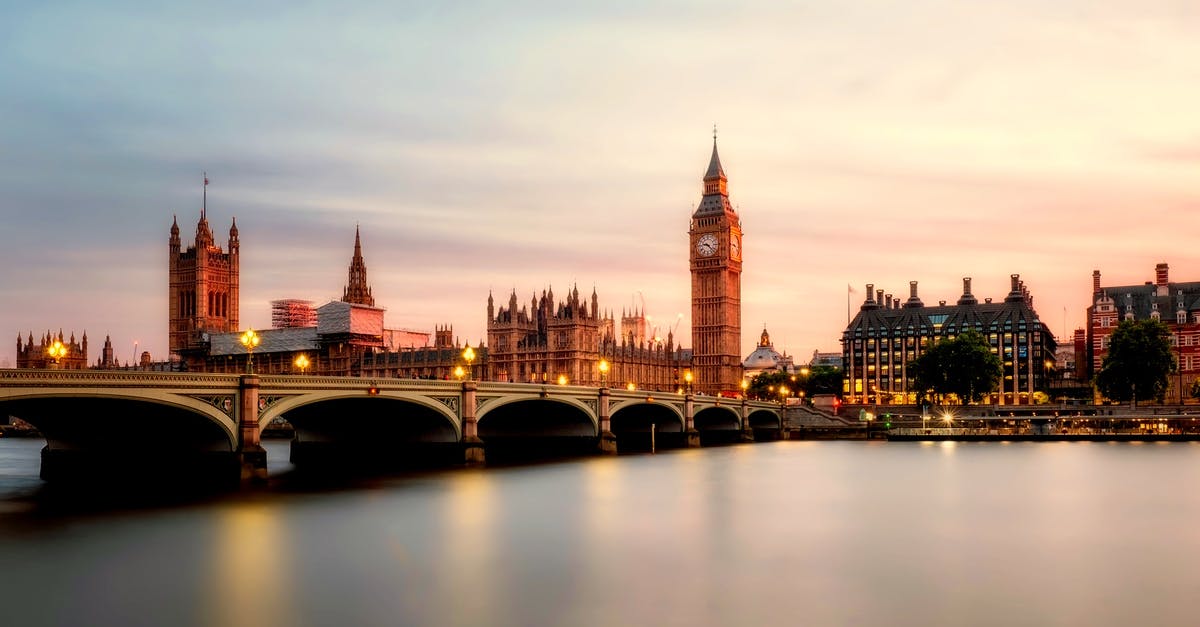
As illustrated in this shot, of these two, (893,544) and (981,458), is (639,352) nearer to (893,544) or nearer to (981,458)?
(981,458)

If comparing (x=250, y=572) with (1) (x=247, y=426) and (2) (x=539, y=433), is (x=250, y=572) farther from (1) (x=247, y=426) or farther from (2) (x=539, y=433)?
(2) (x=539, y=433)

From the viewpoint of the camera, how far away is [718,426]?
121m

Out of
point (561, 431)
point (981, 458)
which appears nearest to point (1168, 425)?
point (981, 458)

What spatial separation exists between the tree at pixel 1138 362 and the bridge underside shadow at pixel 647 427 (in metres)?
47.7

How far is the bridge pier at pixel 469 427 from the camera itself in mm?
64062

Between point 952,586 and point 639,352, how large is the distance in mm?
125221

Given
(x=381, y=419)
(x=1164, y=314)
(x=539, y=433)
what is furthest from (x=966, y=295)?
(x=381, y=419)

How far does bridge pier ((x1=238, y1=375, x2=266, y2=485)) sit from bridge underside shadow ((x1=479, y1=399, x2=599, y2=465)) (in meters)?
32.4

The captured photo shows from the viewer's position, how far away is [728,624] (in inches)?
965

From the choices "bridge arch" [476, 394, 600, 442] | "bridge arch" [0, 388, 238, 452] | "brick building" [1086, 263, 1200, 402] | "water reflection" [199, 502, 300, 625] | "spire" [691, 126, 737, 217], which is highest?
"spire" [691, 126, 737, 217]

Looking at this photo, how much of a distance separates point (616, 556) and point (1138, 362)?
101m

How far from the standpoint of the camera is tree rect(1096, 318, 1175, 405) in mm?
117438

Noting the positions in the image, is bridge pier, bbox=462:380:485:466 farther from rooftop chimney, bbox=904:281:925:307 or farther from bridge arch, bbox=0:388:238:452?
rooftop chimney, bbox=904:281:925:307

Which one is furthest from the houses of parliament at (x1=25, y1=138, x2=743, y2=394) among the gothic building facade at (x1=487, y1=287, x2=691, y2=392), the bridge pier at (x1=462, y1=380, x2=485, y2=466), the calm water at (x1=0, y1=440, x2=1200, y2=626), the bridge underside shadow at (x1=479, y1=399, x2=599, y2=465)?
the calm water at (x1=0, y1=440, x2=1200, y2=626)
